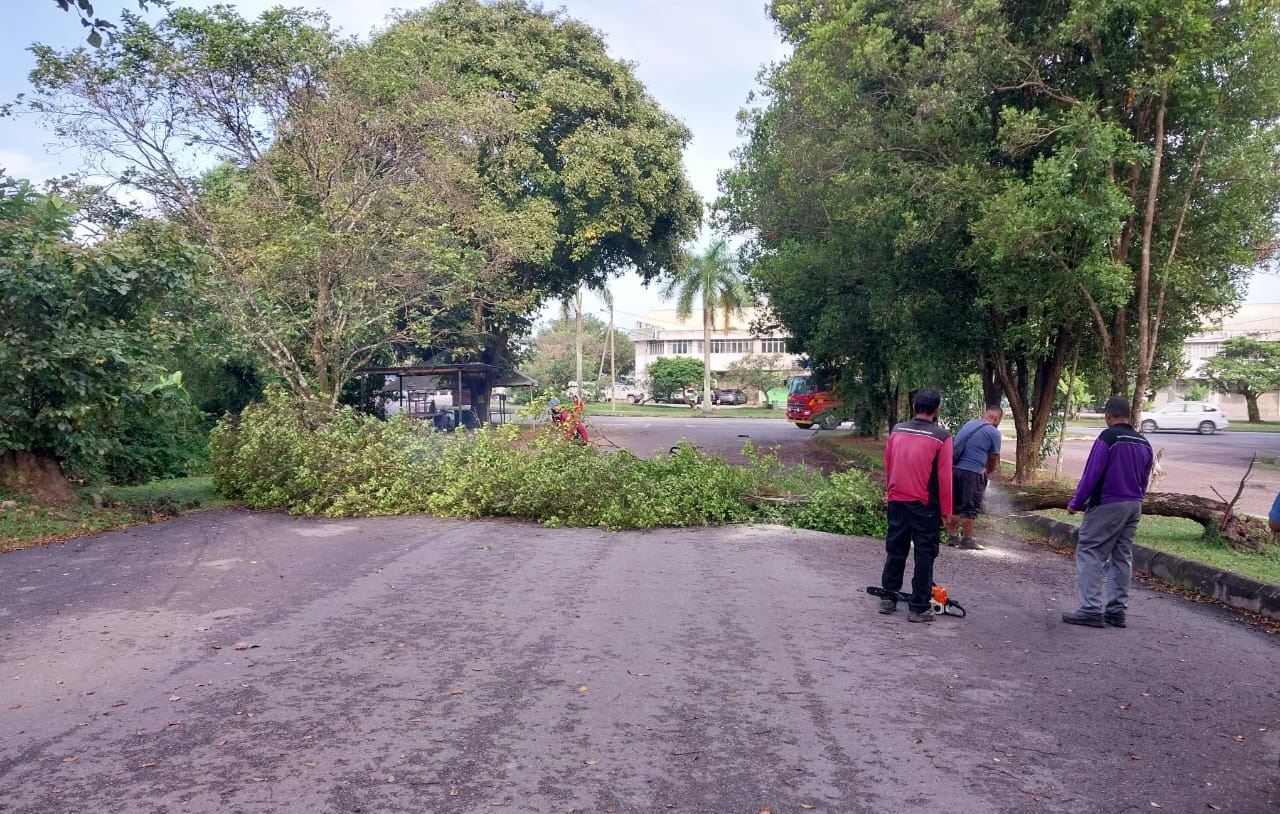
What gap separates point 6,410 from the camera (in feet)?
38.4

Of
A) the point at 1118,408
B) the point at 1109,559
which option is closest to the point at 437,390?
the point at 1118,408

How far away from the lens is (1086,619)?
7.23 meters

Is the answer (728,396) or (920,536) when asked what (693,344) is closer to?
(728,396)

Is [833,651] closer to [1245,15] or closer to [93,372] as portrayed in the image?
[93,372]

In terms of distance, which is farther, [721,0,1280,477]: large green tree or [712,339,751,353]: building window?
[712,339,751,353]: building window

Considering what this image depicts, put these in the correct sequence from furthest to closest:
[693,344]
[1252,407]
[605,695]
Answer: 1. [693,344]
2. [1252,407]
3. [605,695]

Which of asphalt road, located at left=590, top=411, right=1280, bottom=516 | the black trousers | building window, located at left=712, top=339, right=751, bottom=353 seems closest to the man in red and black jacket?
the black trousers

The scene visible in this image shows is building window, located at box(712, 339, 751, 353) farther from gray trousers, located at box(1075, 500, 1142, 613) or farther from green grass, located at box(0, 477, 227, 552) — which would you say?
gray trousers, located at box(1075, 500, 1142, 613)

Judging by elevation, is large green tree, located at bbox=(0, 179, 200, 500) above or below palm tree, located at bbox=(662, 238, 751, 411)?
below

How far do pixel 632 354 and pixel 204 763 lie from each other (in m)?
82.7

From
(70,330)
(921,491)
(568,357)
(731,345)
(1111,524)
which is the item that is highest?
(731,345)

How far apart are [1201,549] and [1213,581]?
143 centimetres

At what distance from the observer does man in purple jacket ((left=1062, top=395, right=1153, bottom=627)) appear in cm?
726

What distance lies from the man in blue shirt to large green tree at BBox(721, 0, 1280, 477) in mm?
2566
